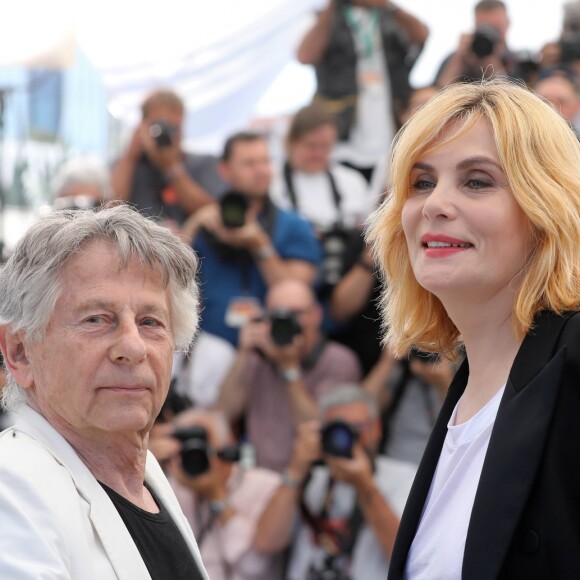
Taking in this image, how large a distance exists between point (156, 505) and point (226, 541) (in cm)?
248

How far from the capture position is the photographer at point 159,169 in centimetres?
621

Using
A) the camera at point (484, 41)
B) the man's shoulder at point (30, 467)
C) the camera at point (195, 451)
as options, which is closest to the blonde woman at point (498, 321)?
the man's shoulder at point (30, 467)

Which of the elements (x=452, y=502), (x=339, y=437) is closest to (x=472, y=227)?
(x=452, y=502)

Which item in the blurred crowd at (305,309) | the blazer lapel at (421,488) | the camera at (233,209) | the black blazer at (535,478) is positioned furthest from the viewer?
the camera at (233,209)

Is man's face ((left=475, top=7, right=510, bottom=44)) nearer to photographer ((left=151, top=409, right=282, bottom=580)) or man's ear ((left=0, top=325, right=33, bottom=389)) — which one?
photographer ((left=151, top=409, right=282, bottom=580))

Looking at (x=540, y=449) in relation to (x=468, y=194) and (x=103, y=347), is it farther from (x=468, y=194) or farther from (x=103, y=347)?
(x=103, y=347)

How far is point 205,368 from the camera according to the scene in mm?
5711

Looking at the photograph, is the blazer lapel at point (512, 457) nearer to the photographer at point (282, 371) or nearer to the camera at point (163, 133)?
the photographer at point (282, 371)

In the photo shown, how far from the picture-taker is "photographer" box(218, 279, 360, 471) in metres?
5.40

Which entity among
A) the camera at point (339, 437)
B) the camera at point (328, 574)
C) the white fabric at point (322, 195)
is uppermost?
the white fabric at point (322, 195)

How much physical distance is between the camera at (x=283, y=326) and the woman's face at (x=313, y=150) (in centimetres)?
115

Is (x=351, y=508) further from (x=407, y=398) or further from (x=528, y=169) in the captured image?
(x=528, y=169)

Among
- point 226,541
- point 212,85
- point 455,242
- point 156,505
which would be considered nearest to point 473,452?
point 455,242

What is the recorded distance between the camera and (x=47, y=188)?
23.8 feet
